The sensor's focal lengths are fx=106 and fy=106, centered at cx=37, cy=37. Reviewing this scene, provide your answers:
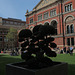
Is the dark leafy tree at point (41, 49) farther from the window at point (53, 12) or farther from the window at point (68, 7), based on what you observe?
the window at point (53, 12)

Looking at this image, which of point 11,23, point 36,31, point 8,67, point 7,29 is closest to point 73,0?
point 36,31

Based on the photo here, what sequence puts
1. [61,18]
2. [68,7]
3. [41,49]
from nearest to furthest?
1. [41,49]
2. [68,7]
3. [61,18]

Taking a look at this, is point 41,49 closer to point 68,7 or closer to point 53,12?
point 68,7

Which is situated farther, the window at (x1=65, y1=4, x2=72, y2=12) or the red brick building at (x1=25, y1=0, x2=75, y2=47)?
the window at (x1=65, y1=4, x2=72, y2=12)

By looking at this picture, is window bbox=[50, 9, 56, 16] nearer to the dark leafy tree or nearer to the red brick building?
the red brick building

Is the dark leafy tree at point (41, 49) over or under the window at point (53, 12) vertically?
under

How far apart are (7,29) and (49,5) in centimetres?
3425

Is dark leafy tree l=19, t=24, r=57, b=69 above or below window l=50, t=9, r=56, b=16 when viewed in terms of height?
below

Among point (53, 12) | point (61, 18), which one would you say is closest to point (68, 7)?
point (61, 18)

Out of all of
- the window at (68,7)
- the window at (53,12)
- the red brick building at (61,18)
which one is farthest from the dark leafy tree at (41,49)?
the window at (53,12)

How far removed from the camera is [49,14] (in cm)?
3438

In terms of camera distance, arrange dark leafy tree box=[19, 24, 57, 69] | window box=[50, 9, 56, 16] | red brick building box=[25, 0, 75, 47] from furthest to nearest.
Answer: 1. window box=[50, 9, 56, 16]
2. red brick building box=[25, 0, 75, 47]
3. dark leafy tree box=[19, 24, 57, 69]

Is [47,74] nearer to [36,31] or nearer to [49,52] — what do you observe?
[49,52]

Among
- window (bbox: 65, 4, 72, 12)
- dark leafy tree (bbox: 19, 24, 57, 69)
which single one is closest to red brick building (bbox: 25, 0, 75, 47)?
window (bbox: 65, 4, 72, 12)
